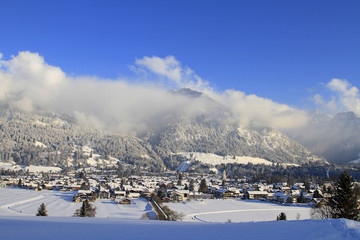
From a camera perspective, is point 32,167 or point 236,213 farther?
point 32,167

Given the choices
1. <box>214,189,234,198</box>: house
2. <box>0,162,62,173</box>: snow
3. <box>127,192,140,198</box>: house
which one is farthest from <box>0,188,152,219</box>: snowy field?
<box>0,162,62,173</box>: snow

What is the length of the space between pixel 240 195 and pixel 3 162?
155m

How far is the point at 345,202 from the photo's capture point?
75.8 feet

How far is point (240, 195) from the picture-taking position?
87000mm

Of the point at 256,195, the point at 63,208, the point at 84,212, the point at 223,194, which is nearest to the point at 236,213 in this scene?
the point at 84,212

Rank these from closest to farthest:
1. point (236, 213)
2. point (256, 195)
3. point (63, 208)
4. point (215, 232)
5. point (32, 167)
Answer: point (215, 232)
point (63, 208)
point (236, 213)
point (256, 195)
point (32, 167)

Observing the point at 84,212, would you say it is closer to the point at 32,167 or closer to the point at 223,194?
the point at 223,194

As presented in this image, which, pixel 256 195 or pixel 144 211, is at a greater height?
pixel 256 195

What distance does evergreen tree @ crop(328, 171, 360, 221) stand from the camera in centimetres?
2269

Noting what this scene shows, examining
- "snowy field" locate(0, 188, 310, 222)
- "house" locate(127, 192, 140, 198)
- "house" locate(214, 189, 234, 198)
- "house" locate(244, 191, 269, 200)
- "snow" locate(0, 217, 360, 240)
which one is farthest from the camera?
"house" locate(214, 189, 234, 198)

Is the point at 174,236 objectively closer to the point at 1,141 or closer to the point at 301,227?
the point at 301,227

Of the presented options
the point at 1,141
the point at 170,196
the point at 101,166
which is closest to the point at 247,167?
the point at 101,166

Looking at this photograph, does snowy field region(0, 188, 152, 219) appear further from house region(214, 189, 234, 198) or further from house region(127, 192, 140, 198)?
house region(214, 189, 234, 198)

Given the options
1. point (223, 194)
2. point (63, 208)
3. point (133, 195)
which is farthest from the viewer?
point (223, 194)
